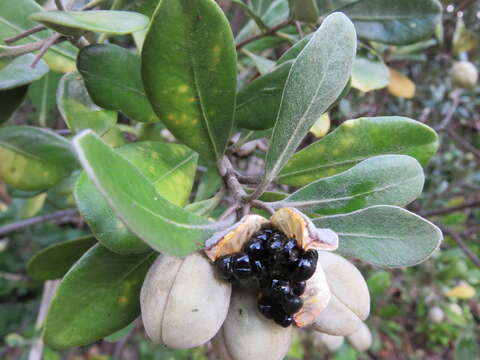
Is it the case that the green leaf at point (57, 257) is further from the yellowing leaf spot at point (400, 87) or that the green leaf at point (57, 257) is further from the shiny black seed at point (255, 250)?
the yellowing leaf spot at point (400, 87)

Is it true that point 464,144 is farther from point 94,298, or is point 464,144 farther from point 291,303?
point 94,298

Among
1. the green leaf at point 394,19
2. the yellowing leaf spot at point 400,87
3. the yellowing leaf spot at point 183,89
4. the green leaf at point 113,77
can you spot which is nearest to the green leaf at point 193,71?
the yellowing leaf spot at point 183,89

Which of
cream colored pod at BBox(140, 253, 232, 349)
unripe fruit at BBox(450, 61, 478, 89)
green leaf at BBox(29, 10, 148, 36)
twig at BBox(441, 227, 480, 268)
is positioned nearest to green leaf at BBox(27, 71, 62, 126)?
green leaf at BBox(29, 10, 148, 36)

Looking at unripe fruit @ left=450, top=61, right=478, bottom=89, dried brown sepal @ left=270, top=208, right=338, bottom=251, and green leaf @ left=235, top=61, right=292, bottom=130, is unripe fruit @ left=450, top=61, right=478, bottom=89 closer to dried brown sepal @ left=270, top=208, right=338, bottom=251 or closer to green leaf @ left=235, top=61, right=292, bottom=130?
green leaf @ left=235, top=61, right=292, bottom=130

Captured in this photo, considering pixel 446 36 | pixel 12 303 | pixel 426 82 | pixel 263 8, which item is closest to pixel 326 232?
pixel 263 8

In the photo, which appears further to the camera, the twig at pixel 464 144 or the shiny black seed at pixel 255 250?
the twig at pixel 464 144

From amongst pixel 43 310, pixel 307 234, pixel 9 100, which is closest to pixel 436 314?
pixel 43 310
